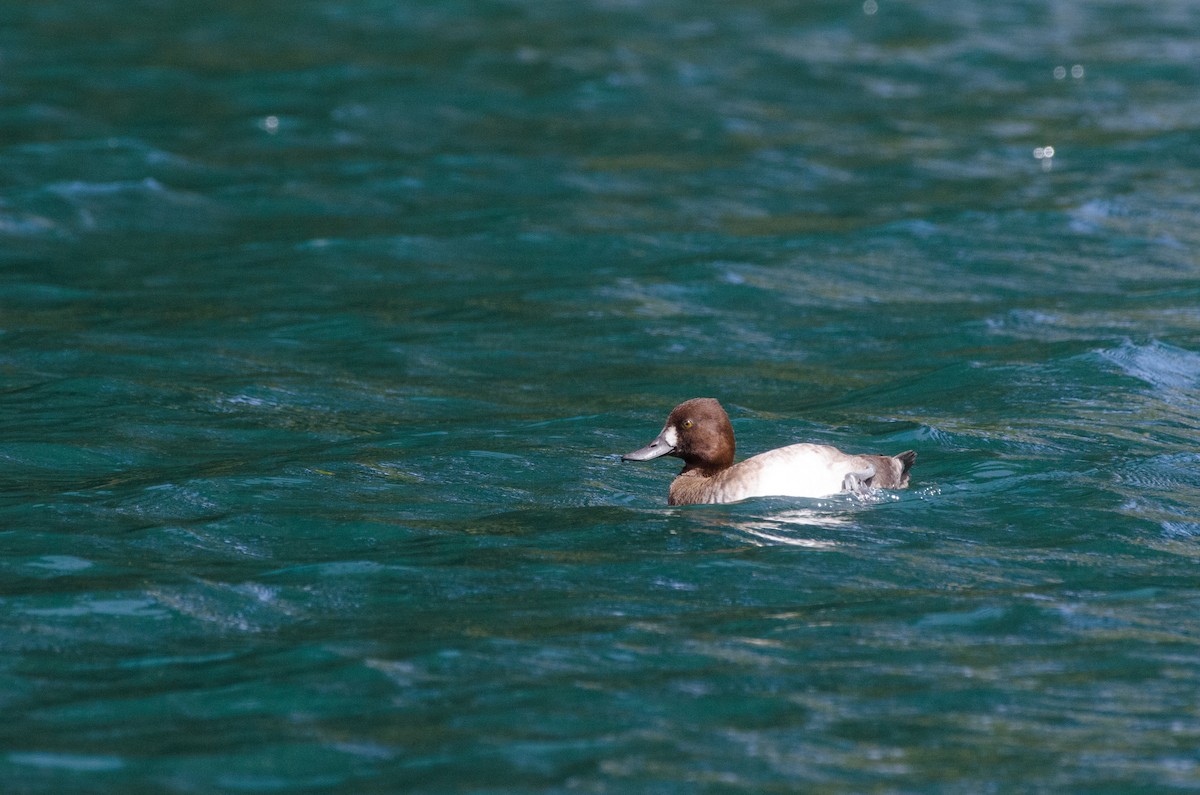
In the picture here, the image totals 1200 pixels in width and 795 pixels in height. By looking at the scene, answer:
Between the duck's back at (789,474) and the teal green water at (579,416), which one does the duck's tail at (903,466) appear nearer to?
the teal green water at (579,416)

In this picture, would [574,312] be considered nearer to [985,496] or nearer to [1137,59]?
[985,496]

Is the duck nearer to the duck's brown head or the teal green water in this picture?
the duck's brown head

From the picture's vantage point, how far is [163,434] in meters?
11.9

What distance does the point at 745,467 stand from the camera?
968 cm

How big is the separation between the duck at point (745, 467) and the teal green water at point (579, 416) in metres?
0.12

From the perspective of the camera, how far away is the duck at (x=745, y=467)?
957 cm

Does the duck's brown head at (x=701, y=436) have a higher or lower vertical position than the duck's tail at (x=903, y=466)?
higher

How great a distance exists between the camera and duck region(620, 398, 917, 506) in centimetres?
957

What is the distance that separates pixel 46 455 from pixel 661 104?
46.2ft

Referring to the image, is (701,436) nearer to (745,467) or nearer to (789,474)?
(745,467)

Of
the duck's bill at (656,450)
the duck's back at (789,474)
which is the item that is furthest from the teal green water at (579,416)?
the duck's bill at (656,450)

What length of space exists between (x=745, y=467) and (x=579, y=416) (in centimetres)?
276

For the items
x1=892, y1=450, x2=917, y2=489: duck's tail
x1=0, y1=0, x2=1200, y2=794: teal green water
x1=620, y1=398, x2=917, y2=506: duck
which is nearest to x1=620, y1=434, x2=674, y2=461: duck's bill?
x1=620, y1=398, x2=917, y2=506: duck

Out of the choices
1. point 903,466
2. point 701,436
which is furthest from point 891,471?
point 701,436
